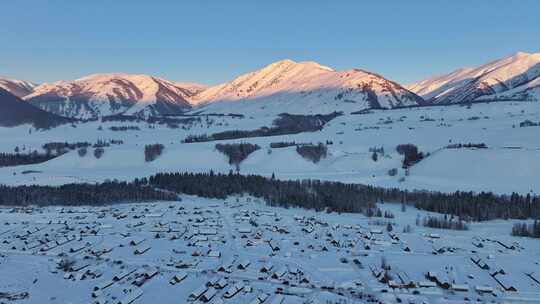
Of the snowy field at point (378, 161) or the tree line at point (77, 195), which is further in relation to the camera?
the snowy field at point (378, 161)

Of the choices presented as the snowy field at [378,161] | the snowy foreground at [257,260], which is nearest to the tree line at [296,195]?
the snowy foreground at [257,260]

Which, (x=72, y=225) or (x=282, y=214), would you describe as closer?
(x=72, y=225)

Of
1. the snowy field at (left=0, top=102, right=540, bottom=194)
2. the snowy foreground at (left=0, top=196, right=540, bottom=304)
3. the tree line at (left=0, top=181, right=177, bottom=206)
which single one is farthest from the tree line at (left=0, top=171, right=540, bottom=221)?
the snowy field at (left=0, top=102, right=540, bottom=194)

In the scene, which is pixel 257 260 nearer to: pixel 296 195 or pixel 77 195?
pixel 296 195

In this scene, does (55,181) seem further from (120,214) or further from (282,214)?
(282,214)

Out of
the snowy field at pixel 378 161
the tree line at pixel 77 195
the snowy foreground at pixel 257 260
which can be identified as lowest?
the snowy foreground at pixel 257 260

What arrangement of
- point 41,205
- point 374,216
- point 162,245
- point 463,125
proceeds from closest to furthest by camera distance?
1. point 162,245
2. point 374,216
3. point 41,205
4. point 463,125

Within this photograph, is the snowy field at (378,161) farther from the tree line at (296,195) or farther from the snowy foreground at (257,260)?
the snowy foreground at (257,260)

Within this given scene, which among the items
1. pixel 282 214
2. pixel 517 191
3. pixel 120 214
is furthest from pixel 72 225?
pixel 517 191
